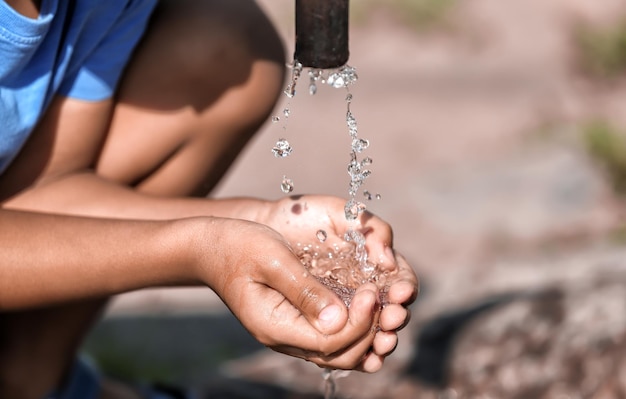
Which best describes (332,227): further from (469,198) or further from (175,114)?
(469,198)

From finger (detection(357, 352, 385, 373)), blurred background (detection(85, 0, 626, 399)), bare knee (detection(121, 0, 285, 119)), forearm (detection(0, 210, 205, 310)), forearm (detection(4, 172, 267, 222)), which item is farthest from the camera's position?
blurred background (detection(85, 0, 626, 399))

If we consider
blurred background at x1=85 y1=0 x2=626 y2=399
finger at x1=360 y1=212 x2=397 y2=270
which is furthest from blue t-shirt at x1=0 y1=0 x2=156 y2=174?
blurred background at x1=85 y1=0 x2=626 y2=399

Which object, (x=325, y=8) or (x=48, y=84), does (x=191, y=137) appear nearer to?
(x=48, y=84)

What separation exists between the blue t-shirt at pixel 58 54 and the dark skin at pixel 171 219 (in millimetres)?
44

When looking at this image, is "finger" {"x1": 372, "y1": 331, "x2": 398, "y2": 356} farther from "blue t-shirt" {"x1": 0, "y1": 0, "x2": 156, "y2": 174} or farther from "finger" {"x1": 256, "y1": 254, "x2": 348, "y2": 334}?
"blue t-shirt" {"x1": 0, "y1": 0, "x2": 156, "y2": 174}

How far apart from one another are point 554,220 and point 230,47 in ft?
6.28

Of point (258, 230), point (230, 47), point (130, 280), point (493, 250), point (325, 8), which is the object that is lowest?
point (493, 250)

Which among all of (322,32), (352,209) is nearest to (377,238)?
(352,209)

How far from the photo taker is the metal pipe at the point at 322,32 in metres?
1.57

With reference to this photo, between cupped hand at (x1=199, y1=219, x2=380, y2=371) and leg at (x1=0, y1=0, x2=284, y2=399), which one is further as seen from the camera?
leg at (x1=0, y1=0, x2=284, y2=399)

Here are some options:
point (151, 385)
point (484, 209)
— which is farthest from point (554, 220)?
point (151, 385)

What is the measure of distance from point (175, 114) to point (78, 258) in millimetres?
459

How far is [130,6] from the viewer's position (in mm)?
1992

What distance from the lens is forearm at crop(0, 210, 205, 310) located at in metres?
1.76
